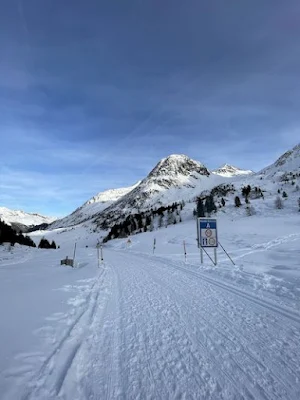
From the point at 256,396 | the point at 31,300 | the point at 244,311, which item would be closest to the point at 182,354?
the point at 256,396

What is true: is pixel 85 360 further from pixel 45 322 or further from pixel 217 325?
pixel 217 325

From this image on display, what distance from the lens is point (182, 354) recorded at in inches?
176

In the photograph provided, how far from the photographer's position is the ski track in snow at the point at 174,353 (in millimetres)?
3488

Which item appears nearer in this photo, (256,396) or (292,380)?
(256,396)

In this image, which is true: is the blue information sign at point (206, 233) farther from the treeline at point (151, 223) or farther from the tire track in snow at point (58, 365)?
the treeline at point (151, 223)

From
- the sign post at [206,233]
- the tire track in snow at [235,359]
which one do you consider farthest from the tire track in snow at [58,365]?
the sign post at [206,233]

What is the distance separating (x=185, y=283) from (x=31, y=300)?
6058 mm

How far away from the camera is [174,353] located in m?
4.54

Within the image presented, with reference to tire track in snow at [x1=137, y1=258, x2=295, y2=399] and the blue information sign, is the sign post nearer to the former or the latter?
the blue information sign

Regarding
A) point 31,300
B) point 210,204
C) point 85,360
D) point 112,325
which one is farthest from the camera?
point 210,204

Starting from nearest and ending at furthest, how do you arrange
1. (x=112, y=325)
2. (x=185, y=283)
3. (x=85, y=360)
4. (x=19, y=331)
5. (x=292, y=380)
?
(x=292, y=380) < (x=85, y=360) < (x=19, y=331) < (x=112, y=325) < (x=185, y=283)

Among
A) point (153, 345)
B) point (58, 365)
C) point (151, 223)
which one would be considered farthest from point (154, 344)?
point (151, 223)

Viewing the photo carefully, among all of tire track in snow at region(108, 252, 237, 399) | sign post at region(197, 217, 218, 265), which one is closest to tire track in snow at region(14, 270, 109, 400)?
tire track in snow at region(108, 252, 237, 399)

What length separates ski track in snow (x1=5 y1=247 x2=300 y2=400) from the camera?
3.49 meters
